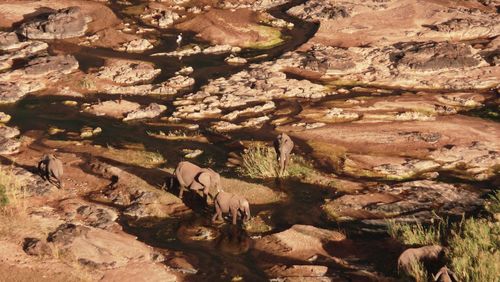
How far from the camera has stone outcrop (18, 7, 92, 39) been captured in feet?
152

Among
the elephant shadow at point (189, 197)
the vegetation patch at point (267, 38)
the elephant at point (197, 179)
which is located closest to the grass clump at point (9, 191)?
the elephant shadow at point (189, 197)

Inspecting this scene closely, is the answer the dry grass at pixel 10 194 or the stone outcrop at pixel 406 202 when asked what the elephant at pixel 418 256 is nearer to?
the stone outcrop at pixel 406 202

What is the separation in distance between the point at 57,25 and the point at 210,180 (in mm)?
29099

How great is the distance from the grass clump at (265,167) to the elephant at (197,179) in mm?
3231

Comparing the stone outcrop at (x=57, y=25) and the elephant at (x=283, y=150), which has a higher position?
the elephant at (x=283, y=150)

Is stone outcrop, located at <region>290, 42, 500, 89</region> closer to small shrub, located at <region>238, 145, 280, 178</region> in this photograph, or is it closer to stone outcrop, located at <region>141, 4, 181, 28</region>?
stone outcrop, located at <region>141, 4, 181, 28</region>

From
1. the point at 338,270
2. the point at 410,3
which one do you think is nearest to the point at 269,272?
the point at 338,270

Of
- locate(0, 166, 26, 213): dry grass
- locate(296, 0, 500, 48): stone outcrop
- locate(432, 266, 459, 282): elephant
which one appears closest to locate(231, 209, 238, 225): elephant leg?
locate(0, 166, 26, 213): dry grass

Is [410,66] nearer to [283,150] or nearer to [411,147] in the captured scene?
[411,147]

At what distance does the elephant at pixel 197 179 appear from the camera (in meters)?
22.6

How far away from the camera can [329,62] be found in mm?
40250

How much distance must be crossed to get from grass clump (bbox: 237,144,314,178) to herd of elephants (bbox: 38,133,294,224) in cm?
27

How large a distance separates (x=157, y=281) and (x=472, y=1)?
42.0 metres

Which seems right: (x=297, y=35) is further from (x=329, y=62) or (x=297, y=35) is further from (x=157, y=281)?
(x=157, y=281)
